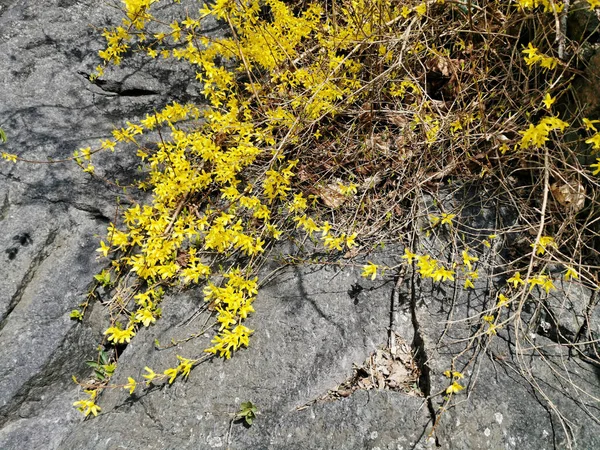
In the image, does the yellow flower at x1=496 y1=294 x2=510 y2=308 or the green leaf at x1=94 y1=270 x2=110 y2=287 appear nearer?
the yellow flower at x1=496 y1=294 x2=510 y2=308

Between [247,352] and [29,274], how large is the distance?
1.55 metres

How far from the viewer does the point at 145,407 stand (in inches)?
95.6

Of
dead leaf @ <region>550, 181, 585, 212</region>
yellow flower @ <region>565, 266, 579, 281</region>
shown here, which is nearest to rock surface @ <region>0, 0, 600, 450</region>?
yellow flower @ <region>565, 266, 579, 281</region>

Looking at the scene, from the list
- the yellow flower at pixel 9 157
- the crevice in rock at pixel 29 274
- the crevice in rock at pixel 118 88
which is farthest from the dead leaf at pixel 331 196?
the yellow flower at pixel 9 157

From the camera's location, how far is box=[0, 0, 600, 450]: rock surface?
2.17 m

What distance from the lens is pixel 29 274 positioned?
2809 mm

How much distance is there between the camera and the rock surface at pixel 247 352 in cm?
217

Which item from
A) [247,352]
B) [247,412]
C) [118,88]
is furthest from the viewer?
[118,88]

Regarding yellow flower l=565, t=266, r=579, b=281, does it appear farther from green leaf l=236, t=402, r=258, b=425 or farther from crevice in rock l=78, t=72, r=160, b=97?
crevice in rock l=78, t=72, r=160, b=97

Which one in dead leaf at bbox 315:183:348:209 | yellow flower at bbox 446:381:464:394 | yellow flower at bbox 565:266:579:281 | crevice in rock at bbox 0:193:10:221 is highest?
crevice in rock at bbox 0:193:10:221

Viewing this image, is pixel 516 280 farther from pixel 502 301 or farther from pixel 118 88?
pixel 118 88

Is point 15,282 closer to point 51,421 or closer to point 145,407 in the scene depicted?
point 51,421

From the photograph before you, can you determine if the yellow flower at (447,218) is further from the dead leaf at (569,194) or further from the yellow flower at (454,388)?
the yellow flower at (454,388)

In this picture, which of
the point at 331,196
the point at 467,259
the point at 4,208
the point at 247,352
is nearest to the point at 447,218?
the point at 467,259
